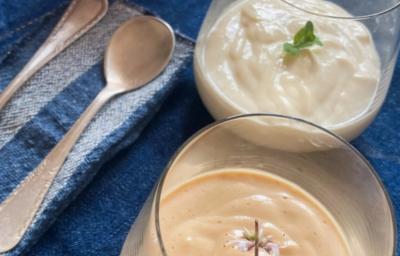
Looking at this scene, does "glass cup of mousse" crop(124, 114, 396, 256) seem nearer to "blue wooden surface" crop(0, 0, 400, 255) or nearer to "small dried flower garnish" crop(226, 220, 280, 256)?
"small dried flower garnish" crop(226, 220, 280, 256)

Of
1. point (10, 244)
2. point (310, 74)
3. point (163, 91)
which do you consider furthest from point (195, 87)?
point (10, 244)

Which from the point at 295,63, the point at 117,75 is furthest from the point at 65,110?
the point at 295,63

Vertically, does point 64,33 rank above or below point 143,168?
above

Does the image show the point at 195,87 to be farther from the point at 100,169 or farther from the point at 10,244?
the point at 10,244

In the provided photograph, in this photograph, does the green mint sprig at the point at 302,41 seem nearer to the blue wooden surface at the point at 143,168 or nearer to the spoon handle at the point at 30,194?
the blue wooden surface at the point at 143,168

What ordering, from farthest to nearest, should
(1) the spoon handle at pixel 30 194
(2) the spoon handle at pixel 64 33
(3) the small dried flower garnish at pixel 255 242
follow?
(2) the spoon handle at pixel 64 33
(1) the spoon handle at pixel 30 194
(3) the small dried flower garnish at pixel 255 242

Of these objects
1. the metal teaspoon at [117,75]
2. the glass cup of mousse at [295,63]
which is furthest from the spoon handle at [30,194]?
the glass cup of mousse at [295,63]

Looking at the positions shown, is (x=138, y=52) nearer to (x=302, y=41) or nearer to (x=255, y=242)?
(x=302, y=41)
